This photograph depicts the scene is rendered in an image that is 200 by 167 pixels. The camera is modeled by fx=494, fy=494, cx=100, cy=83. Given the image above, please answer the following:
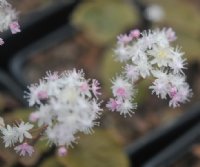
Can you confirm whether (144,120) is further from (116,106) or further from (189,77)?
(116,106)

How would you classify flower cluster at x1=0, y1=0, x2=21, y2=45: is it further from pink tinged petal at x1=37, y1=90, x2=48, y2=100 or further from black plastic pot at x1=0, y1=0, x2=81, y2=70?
black plastic pot at x1=0, y1=0, x2=81, y2=70

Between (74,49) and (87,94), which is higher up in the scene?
(74,49)

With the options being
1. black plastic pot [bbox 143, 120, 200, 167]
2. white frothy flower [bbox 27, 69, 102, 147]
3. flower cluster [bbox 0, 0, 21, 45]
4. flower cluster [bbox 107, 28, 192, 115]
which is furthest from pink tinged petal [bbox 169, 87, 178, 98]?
black plastic pot [bbox 143, 120, 200, 167]

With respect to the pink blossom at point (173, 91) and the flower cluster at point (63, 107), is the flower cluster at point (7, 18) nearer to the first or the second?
the flower cluster at point (63, 107)

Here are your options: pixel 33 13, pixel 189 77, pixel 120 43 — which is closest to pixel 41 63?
pixel 33 13

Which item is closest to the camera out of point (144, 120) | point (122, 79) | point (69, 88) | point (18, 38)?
point (69, 88)

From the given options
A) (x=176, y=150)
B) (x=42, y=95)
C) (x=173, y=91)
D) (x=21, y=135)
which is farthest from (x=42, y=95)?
(x=176, y=150)

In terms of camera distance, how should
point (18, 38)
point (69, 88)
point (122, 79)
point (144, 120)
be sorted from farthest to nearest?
point (18, 38), point (144, 120), point (122, 79), point (69, 88)
